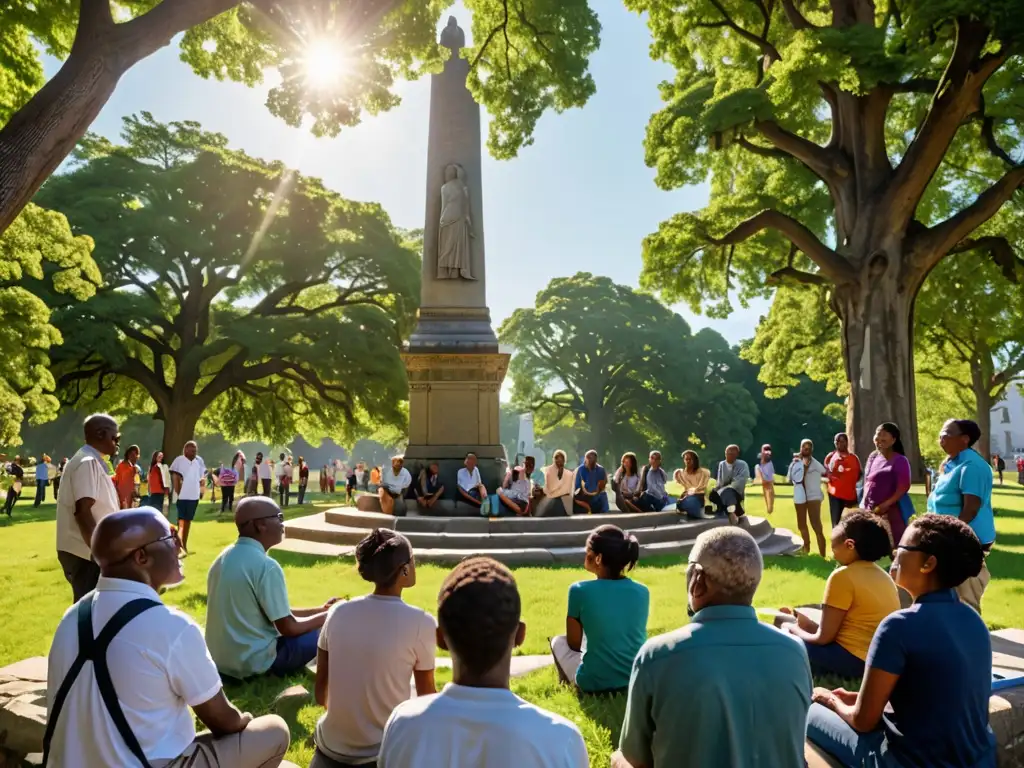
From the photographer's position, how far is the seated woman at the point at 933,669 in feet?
8.00

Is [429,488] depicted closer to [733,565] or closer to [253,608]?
[253,608]

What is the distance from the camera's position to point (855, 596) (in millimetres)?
3582

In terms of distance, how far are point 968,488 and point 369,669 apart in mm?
4599

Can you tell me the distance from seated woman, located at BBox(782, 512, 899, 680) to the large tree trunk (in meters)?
11.7

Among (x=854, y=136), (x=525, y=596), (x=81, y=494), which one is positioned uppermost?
(x=854, y=136)

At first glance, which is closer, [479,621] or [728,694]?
[479,621]

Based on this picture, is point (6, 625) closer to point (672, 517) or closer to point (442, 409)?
point (442, 409)

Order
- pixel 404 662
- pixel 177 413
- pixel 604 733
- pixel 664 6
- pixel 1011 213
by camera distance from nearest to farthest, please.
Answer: pixel 404 662
pixel 604 733
pixel 664 6
pixel 1011 213
pixel 177 413

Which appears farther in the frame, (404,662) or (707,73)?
(707,73)

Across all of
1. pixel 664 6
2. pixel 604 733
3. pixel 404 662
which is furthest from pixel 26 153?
pixel 664 6

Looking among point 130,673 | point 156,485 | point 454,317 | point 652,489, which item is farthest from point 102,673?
point 454,317

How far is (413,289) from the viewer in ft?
84.0

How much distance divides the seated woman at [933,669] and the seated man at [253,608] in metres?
2.93

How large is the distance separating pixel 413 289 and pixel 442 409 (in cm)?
1355
